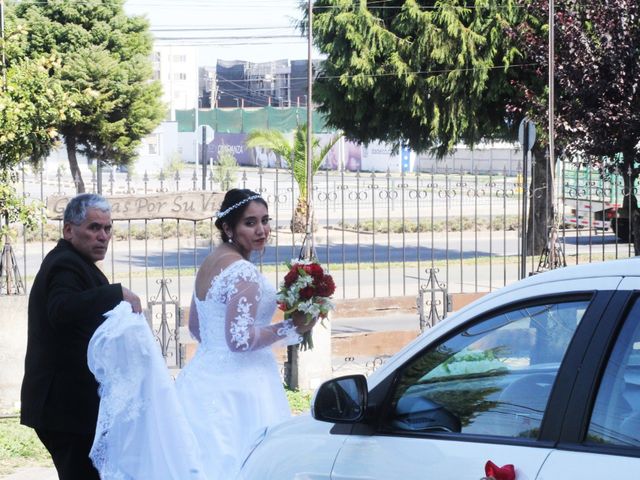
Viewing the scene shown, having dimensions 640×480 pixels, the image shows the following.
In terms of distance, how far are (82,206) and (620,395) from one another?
9.71 ft

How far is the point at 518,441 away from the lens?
9.74 ft

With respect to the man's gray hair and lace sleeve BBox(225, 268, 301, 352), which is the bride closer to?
lace sleeve BBox(225, 268, 301, 352)

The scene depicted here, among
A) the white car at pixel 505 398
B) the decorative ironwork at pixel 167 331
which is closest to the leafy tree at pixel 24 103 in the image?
the decorative ironwork at pixel 167 331

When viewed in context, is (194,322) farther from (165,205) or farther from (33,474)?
(165,205)

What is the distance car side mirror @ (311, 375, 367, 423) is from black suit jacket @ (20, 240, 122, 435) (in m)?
1.58

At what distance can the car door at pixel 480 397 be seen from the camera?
2936 millimetres

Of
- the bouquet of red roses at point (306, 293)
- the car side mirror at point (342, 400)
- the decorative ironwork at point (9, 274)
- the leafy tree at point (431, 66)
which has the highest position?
the leafy tree at point (431, 66)

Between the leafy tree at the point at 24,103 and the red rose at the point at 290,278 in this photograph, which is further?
the leafy tree at the point at 24,103

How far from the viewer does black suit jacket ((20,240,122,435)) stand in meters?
4.85

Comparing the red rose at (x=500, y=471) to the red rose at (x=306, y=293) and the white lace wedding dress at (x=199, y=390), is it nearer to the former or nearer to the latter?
the white lace wedding dress at (x=199, y=390)

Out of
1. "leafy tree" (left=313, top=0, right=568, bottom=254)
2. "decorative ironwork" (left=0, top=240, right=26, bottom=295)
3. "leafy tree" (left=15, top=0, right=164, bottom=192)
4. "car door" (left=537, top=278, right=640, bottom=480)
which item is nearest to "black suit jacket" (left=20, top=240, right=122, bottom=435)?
"car door" (left=537, top=278, right=640, bottom=480)

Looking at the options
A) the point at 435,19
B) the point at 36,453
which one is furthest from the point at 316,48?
the point at 36,453

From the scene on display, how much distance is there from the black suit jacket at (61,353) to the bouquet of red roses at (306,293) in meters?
0.92

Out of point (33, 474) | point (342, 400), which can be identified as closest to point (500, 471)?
point (342, 400)
